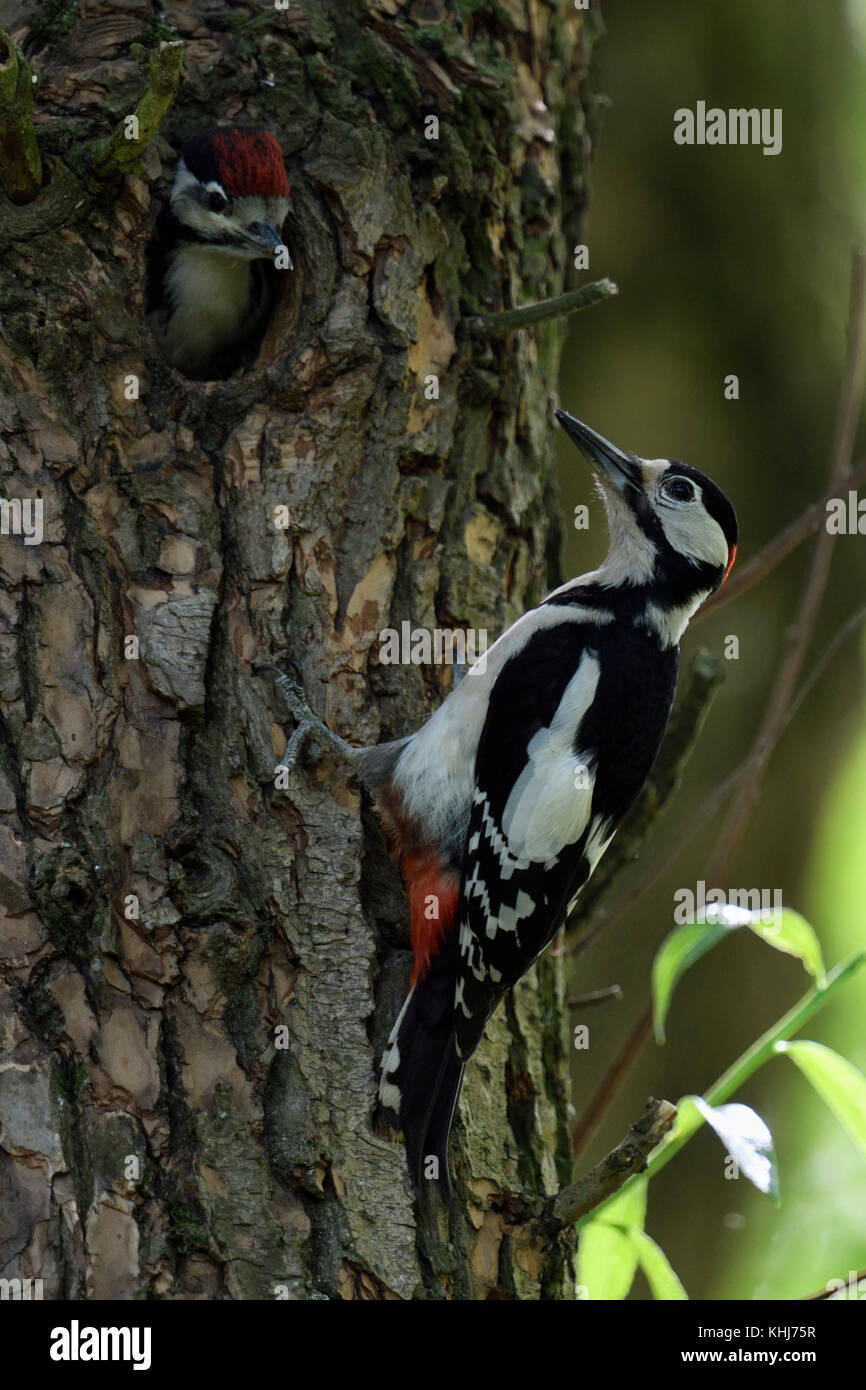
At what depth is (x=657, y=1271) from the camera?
236 centimetres

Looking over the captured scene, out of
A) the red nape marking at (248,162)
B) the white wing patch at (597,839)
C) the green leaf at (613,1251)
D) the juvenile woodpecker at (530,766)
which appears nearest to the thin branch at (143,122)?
the red nape marking at (248,162)

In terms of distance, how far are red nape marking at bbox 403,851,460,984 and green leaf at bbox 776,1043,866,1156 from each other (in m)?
0.71

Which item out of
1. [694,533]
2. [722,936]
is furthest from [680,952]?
[694,533]

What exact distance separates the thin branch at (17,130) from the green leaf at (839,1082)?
2070 millimetres

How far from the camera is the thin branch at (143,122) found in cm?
224

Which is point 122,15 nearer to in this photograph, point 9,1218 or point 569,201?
point 569,201

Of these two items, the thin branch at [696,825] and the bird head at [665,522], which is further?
the bird head at [665,522]

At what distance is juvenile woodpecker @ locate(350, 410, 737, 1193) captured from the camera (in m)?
2.47

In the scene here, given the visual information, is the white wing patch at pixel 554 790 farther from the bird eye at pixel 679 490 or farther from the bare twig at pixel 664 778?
the bird eye at pixel 679 490

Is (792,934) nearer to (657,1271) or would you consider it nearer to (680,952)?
(680,952)

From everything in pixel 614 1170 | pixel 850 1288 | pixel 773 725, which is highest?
pixel 773 725

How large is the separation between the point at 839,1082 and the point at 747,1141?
21 centimetres

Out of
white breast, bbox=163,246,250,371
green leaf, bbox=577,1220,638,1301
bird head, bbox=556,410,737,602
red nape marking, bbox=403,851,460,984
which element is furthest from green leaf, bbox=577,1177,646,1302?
white breast, bbox=163,246,250,371

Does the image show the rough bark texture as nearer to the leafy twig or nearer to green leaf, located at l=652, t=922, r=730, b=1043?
the leafy twig
